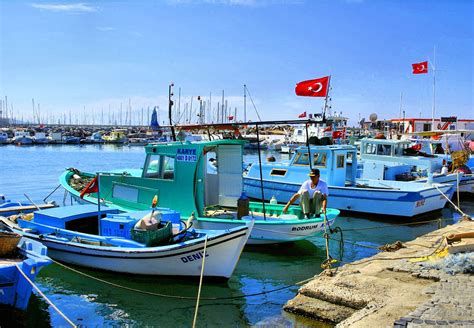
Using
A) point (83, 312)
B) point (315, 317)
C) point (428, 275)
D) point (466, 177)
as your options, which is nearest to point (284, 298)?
point (315, 317)

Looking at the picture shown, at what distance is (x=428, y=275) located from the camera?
26.7ft

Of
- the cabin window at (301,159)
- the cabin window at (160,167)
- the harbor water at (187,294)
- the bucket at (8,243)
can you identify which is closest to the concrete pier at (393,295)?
the harbor water at (187,294)

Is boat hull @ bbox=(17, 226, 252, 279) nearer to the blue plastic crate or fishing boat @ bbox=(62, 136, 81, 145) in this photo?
the blue plastic crate

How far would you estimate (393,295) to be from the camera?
741 centimetres

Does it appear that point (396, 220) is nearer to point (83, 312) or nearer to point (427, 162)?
point (427, 162)

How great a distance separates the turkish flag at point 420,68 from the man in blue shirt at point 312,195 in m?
22.3

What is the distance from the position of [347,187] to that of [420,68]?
17.2 m

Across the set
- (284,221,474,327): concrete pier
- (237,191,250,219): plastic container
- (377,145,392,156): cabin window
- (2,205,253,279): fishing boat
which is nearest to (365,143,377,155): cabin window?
(377,145,392,156): cabin window

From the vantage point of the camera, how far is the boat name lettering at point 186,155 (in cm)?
1237

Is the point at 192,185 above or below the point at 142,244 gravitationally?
above

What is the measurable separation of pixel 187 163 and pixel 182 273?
3415 mm

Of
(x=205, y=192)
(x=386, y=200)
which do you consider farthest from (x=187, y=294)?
(x=386, y=200)

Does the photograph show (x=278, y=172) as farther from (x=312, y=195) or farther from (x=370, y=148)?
(x=312, y=195)

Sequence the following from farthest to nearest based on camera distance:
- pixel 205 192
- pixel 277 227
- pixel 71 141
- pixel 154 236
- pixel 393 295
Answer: pixel 71 141 → pixel 205 192 → pixel 277 227 → pixel 154 236 → pixel 393 295
